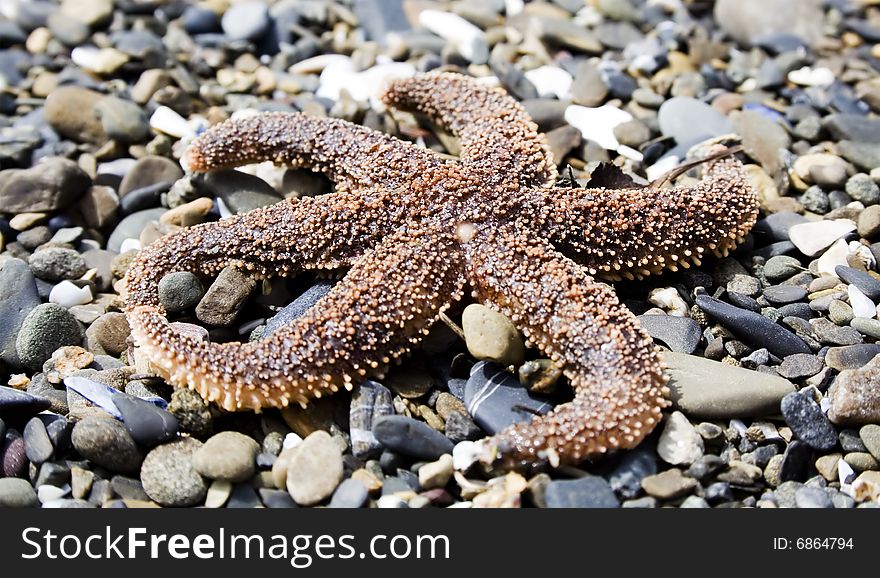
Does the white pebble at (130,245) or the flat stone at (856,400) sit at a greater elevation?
the white pebble at (130,245)

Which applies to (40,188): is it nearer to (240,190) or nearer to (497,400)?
(240,190)

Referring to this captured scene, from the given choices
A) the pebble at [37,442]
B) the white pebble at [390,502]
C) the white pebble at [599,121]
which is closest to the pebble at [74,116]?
the pebble at [37,442]

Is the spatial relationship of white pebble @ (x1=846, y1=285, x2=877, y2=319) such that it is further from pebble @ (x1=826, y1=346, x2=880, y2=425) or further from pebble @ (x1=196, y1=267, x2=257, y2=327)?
pebble @ (x1=196, y1=267, x2=257, y2=327)

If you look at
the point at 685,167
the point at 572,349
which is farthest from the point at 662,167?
the point at 572,349

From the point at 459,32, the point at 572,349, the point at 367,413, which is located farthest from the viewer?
the point at 459,32

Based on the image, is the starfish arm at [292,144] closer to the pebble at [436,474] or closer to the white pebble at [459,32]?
the pebble at [436,474]
